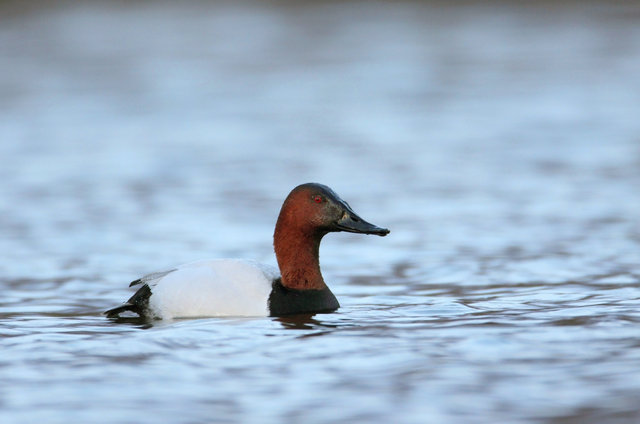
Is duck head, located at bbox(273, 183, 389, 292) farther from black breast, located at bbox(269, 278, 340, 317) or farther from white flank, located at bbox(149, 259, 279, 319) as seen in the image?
white flank, located at bbox(149, 259, 279, 319)

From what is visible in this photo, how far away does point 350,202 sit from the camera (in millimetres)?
13445

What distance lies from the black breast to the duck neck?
2.1 inches

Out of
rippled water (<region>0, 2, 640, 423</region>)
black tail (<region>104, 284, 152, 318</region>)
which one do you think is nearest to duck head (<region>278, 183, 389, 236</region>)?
rippled water (<region>0, 2, 640, 423</region>)

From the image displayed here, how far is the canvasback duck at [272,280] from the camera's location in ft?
26.5

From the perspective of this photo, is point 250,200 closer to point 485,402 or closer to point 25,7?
point 485,402

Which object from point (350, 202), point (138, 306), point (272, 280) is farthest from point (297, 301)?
point (350, 202)

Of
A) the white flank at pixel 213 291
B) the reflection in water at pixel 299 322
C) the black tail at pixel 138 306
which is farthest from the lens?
the black tail at pixel 138 306

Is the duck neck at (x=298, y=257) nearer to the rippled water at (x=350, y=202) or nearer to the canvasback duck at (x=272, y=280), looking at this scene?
the canvasback duck at (x=272, y=280)

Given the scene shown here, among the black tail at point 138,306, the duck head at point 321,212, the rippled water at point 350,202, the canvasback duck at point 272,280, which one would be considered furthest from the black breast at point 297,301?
the black tail at point 138,306

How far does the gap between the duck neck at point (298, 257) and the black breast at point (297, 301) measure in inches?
2.1

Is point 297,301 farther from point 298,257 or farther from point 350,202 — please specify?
point 350,202

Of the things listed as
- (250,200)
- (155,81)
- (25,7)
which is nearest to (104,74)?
(155,81)

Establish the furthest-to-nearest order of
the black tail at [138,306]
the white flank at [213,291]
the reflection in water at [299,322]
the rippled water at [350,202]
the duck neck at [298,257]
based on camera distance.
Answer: the duck neck at [298,257], the black tail at [138,306], the white flank at [213,291], the reflection in water at [299,322], the rippled water at [350,202]

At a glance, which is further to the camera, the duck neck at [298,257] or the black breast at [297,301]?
the duck neck at [298,257]
